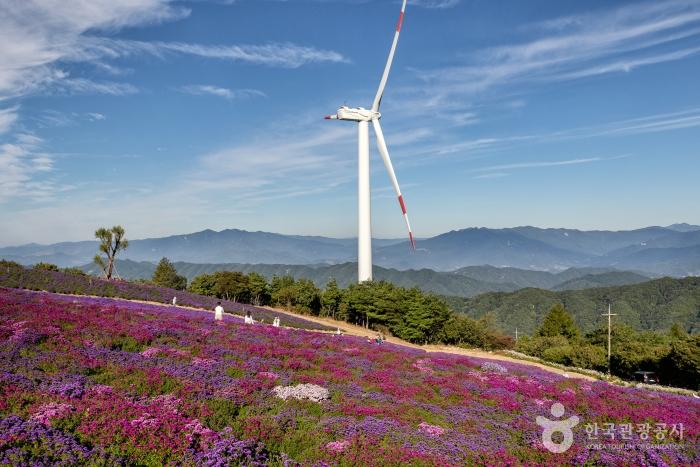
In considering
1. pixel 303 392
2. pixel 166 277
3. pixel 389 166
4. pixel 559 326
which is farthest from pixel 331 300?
pixel 166 277

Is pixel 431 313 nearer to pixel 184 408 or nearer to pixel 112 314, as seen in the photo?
pixel 112 314

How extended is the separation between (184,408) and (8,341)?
8.82 meters

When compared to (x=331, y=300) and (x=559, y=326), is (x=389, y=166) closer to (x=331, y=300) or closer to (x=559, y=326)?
(x=331, y=300)

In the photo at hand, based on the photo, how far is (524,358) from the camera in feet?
187

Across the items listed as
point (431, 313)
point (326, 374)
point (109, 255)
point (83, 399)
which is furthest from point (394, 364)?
point (109, 255)

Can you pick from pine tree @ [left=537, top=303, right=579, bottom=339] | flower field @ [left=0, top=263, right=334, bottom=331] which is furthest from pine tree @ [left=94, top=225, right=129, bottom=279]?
pine tree @ [left=537, top=303, right=579, bottom=339]

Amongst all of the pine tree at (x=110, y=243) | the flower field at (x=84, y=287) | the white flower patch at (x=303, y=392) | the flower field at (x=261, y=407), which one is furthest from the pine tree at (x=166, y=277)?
the white flower patch at (x=303, y=392)

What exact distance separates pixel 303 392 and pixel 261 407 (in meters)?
2.31

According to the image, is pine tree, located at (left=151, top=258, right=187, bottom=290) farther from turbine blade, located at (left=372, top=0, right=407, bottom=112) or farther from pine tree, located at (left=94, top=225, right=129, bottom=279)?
turbine blade, located at (left=372, top=0, right=407, bottom=112)

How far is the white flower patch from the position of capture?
16359mm

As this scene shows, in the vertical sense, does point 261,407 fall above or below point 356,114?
below

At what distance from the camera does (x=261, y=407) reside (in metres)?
14.7

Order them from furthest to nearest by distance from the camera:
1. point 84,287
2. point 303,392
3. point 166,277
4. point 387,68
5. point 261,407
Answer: point 166,277
point 387,68
point 84,287
point 303,392
point 261,407

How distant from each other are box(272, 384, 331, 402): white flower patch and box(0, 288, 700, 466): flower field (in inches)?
2.6
